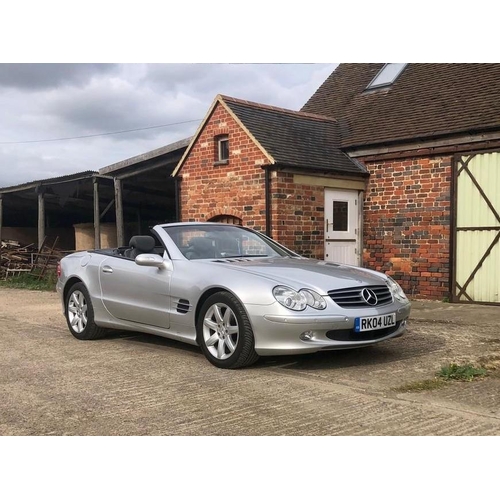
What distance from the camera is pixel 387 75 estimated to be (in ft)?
48.3

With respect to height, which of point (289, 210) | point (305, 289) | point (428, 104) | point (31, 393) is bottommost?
point (31, 393)

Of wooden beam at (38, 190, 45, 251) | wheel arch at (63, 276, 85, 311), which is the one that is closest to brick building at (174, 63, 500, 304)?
wheel arch at (63, 276, 85, 311)

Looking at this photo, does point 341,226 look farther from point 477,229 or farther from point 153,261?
point 153,261

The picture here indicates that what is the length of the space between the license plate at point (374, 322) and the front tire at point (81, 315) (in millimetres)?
3341

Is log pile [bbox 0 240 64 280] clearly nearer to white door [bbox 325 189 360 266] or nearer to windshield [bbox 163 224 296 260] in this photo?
white door [bbox 325 189 360 266]

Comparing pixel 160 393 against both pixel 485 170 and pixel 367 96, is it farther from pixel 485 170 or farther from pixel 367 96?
pixel 367 96

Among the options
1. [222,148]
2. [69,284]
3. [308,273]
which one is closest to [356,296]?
[308,273]

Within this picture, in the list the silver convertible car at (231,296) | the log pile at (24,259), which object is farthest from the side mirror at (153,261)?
the log pile at (24,259)

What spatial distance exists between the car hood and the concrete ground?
76cm

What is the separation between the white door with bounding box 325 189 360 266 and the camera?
1239 centimetres

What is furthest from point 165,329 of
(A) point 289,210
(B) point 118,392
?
(A) point 289,210

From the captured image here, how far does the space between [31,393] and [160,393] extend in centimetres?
103

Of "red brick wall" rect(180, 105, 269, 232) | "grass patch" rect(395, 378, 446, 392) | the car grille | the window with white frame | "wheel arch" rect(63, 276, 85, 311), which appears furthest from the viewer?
the window with white frame
